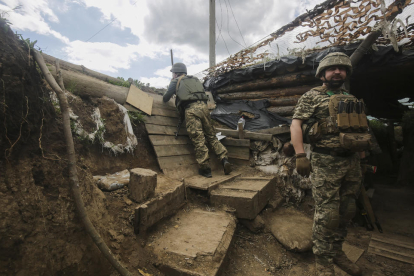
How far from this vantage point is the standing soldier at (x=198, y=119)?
12.9 feet

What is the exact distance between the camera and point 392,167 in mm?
9234

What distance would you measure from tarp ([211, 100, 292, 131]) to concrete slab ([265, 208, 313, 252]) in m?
1.91

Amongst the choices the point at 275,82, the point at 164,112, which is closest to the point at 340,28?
the point at 275,82

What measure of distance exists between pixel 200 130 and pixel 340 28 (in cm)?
345

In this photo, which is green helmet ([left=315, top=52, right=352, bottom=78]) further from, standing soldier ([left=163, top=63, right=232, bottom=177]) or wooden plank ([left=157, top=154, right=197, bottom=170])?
wooden plank ([left=157, top=154, right=197, bottom=170])

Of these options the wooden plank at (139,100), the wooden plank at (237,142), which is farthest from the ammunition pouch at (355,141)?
the wooden plank at (139,100)

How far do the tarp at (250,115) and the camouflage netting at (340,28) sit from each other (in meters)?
1.19

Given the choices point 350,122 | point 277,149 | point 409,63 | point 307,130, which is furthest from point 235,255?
point 409,63

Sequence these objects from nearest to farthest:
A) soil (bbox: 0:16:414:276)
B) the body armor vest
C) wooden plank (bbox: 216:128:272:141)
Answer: soil (bbox: 0:16:414:276) < the body armor vest < wooden plank (bbox: 216:128:272:141)

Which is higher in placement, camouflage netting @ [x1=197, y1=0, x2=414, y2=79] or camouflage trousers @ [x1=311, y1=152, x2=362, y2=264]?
camouflage netting @ [x1=197, y1=0, x2=414, y2=79]

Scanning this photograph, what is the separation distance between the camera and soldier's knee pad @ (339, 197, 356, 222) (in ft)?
7.43

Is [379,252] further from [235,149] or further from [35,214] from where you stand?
[35,214]

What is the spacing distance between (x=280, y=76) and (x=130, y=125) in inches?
158

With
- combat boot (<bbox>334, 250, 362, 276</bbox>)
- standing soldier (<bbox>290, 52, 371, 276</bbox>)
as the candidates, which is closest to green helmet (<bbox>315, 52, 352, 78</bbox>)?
standing soldier (<bbox>290, 52, 371, 276</bbox>)
